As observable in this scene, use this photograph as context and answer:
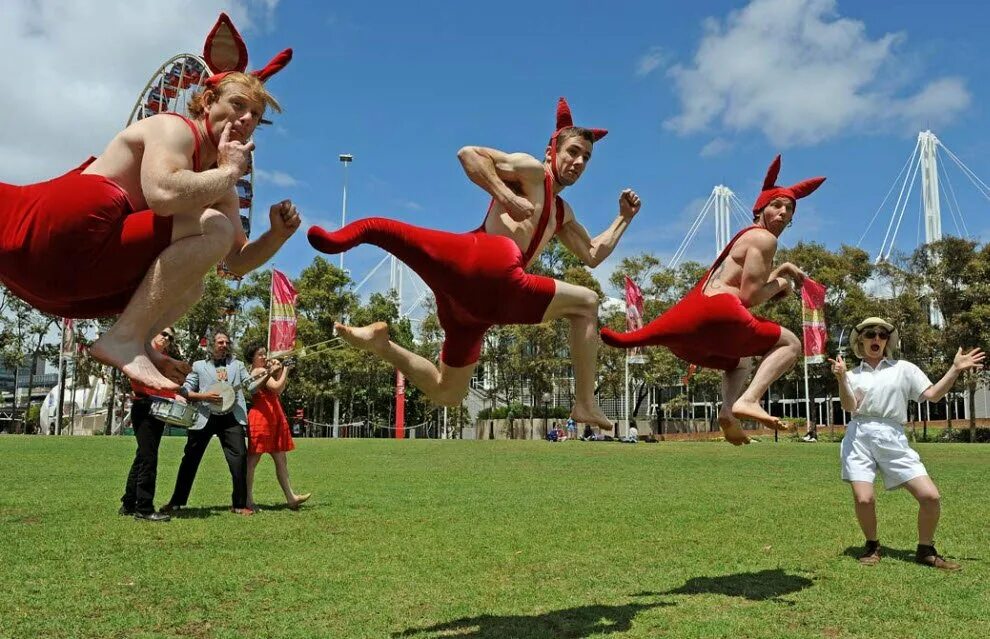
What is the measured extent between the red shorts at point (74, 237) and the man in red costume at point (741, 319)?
3932 mm

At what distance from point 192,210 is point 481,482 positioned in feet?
45.6

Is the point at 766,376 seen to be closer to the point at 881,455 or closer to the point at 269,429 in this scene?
the point at 881,455

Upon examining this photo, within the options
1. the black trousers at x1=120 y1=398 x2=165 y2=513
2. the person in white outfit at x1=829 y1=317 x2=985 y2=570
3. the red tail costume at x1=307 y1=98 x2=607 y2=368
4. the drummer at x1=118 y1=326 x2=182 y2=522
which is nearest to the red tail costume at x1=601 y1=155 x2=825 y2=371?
the red tail costume at x1=307 y1=98 x2=607 y2=368

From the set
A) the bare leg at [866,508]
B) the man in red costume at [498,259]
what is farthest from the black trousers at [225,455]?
the bare leg at [866,508]

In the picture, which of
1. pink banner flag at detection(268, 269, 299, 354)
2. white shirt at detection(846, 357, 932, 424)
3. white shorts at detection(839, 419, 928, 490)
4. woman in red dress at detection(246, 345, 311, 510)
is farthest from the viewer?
pink banner flag at detection(268, 269, 299, 354)

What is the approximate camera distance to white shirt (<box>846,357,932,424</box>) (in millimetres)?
9133

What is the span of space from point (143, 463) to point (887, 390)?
9.41 meters

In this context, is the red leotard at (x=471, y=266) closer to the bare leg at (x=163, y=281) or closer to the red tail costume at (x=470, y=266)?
the red tail costume at (x=470, y=266)

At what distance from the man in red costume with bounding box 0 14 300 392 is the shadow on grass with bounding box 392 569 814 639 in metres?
3.00

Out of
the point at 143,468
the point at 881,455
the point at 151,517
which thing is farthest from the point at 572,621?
the point at 143,468

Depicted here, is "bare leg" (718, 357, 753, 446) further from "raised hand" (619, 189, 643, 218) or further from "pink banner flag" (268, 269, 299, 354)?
"pink banner flag" (268, 269, 299, 354)

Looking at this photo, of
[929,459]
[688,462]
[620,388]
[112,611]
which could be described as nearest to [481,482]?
[688,462]

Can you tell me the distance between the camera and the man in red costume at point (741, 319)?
6.79 meters

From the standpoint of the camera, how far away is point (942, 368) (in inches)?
1930
